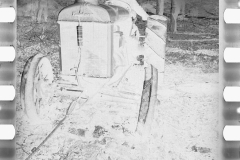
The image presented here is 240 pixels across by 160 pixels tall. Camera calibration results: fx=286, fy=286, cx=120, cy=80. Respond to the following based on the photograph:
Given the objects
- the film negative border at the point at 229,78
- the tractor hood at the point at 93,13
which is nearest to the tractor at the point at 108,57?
the tractor hood at the point at 93,13

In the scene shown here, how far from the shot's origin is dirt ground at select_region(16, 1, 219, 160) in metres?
1.44

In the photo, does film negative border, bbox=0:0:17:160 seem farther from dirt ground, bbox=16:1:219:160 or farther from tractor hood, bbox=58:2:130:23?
tractor hood, bbox=58:2:130:23

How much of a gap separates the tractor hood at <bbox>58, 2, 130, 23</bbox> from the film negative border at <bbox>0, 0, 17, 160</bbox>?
252 mm

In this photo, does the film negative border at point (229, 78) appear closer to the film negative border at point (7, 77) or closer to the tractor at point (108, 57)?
the tractor at point (108, 57)

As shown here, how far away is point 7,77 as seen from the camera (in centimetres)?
145

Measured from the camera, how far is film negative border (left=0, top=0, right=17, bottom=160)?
1424 millimetres

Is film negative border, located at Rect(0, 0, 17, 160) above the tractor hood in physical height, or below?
below

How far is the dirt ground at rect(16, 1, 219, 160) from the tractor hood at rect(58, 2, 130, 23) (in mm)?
98

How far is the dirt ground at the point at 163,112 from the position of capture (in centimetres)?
144

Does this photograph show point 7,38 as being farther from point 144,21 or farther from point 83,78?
point 144,21

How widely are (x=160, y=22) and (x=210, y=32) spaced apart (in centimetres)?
25

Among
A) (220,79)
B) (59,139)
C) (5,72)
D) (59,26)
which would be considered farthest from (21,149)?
(220,79)

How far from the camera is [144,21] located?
144 cm

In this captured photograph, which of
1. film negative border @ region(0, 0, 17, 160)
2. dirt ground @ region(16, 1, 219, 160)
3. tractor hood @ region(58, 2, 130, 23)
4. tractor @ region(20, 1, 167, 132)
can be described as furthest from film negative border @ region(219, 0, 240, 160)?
film negative border @ region(0, 0, 17, 160)
